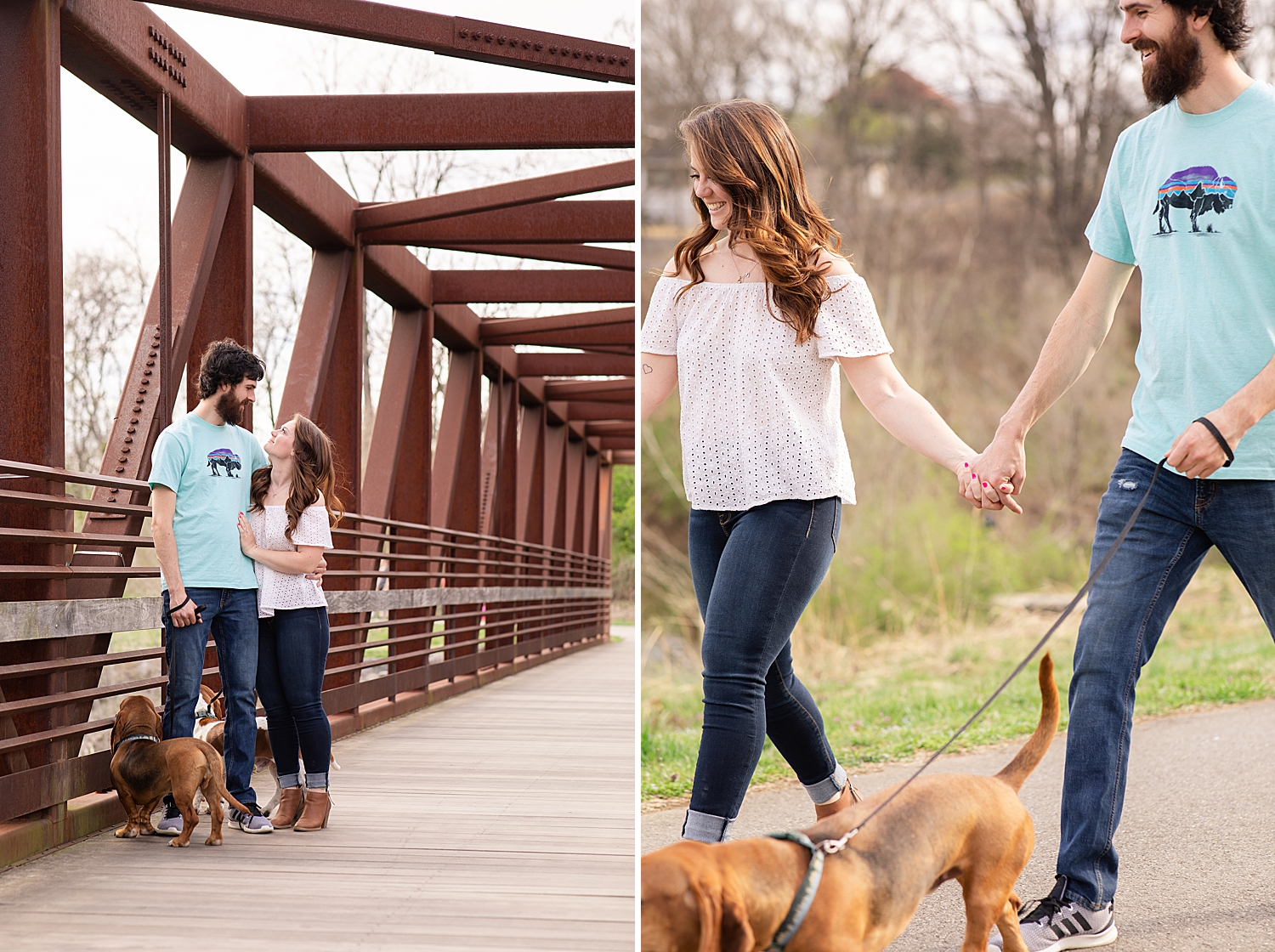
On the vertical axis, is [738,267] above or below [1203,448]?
above

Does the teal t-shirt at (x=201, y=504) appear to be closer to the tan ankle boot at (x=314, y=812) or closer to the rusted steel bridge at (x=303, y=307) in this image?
the rusted steel bridge at (x=303, y=307)

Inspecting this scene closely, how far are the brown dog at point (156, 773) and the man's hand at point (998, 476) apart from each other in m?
2.70

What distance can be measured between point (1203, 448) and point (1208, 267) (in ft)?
1.39

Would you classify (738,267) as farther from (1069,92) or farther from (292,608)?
(1069,92)

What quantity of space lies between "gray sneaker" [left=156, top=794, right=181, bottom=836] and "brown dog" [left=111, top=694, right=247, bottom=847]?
0.13 ft

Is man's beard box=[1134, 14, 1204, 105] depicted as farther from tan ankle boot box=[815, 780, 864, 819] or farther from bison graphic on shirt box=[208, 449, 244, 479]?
bison graphic on shirt box=[208, 449, 244, 479]

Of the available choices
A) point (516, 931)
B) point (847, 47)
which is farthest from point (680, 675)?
point (847, 47)

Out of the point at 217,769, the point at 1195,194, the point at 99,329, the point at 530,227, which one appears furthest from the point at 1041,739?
the point at 530,227

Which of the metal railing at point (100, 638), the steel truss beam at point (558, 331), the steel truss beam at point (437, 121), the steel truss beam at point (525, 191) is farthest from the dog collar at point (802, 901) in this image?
the steel truss beam at point (558, 331)

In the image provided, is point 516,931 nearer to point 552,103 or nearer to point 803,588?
point 803,588

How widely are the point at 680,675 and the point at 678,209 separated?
5.96m

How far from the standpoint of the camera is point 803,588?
2262 mm

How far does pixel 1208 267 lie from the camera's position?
2.47 m

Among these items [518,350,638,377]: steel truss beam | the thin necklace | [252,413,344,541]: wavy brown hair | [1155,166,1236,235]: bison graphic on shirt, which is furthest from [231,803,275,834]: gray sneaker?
[518,350,638,377]: steel truss beam
